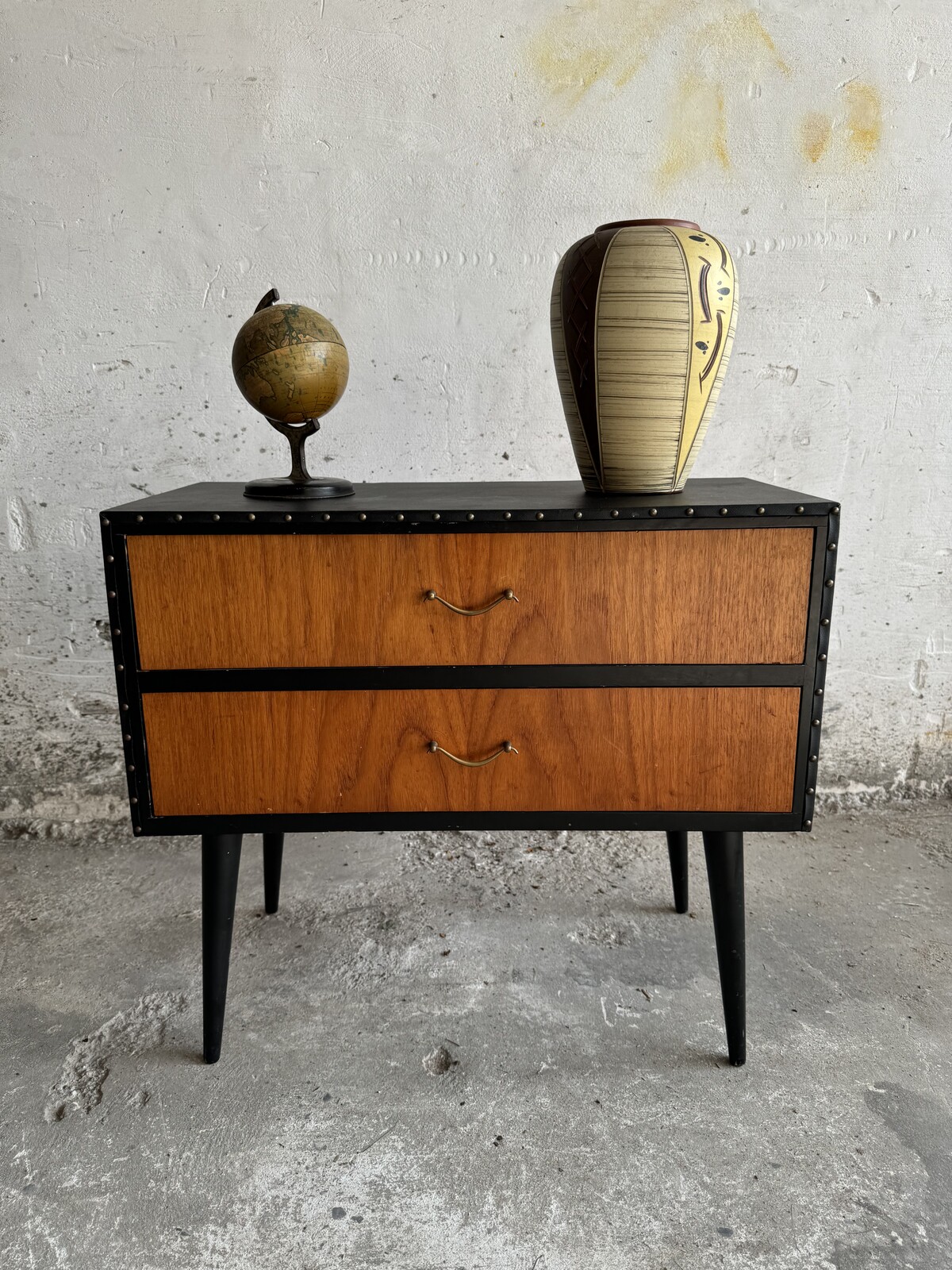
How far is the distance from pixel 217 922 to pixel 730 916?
78 cm

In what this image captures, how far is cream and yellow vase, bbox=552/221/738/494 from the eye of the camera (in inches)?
46.2

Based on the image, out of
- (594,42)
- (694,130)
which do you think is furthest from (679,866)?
(594,42)

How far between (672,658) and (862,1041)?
2.46 ft

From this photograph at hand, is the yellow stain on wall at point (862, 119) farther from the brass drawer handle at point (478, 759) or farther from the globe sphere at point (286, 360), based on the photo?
the brass drawer handle at point (478, 759)

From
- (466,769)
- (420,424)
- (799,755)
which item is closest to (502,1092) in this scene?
(466,769)

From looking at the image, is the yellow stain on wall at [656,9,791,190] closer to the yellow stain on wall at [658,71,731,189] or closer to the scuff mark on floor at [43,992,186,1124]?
the yellow stain on wall at [658,71,731,189]

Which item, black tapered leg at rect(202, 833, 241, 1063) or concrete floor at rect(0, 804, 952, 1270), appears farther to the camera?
black tapered leg at rect(202, 833, 241, 1063)

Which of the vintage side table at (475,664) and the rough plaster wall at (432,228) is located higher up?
the rough plaster wall at (432,228)

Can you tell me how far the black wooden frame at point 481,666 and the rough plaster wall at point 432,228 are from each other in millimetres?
746

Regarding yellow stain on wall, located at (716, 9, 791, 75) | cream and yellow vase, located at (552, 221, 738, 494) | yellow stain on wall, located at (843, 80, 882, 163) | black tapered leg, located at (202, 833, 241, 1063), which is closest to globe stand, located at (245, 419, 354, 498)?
cream and yellow vase, located at (552, 221, 738, 494)

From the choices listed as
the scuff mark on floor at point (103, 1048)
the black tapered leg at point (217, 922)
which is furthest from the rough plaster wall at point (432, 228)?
the black tapered leg at point (217, 922)

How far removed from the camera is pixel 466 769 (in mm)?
1228

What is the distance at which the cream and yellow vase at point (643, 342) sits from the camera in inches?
46.2

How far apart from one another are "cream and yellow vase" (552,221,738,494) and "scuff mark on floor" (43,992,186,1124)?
1166 millimetres
